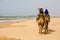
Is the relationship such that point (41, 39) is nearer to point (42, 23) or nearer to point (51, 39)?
point (51, 39)

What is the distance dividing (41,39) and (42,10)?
2738mm

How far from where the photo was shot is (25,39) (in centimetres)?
1048

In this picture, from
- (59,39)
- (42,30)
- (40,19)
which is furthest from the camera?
(42,30)

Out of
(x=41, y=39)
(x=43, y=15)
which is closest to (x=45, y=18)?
(x=43, y=15)

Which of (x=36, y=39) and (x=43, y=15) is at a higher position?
(x=43, y=15)

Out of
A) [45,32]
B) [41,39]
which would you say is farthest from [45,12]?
[41,39]

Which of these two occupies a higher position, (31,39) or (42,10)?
(42,10)

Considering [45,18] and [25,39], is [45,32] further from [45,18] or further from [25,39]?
[25,39]

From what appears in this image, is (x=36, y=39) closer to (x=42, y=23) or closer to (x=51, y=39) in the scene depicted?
(x=51, y=39)

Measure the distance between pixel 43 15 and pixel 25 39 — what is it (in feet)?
9.28

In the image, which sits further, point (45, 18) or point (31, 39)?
point (45, 18)

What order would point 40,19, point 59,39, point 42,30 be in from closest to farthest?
1. point 59,39
2. point 40,19
3. point 42,30

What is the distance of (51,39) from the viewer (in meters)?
10.4

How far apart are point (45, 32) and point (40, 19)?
47.6 inches
